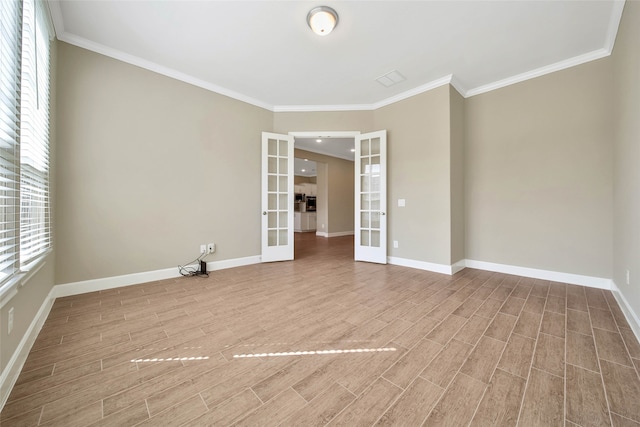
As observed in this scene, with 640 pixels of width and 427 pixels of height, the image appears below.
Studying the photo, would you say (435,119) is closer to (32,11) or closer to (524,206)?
(524,206)

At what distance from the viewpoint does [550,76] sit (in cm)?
313

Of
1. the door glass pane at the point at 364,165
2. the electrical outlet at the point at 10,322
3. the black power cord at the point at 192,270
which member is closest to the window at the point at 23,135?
the electrical outlet at the point at 10,322

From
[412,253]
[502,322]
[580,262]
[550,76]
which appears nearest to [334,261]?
[412,253]

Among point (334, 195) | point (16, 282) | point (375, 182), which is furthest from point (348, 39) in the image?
point (334, 195)

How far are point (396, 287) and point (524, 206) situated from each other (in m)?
2.23

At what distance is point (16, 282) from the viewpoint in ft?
4.59

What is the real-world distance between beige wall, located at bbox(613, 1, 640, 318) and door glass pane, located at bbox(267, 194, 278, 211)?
13.4ft

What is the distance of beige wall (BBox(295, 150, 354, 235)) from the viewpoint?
793 cm

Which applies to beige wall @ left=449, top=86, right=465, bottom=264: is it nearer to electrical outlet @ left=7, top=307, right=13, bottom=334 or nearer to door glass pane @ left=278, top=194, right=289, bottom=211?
door glass pane @ left=278, top=194, right=289, bottom=211

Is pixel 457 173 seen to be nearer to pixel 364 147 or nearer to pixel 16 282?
pixel 364 147

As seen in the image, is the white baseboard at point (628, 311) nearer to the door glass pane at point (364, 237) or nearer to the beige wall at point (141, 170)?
the door glass pane at point (364, 237)

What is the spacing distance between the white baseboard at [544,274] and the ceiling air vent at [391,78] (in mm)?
3011

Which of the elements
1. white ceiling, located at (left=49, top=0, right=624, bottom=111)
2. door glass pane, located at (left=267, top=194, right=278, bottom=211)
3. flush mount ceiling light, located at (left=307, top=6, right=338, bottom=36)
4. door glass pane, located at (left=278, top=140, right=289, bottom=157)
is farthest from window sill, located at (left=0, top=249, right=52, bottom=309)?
door glass pane, located at (left=278, top=140, right=289, bottom=157)

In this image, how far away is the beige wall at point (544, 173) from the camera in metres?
2.84
